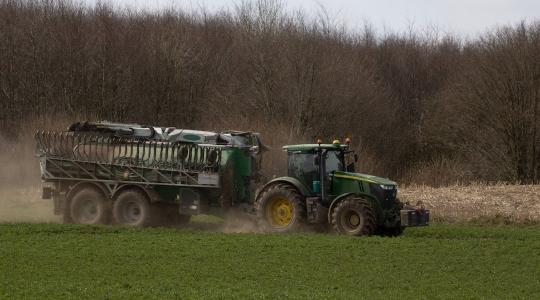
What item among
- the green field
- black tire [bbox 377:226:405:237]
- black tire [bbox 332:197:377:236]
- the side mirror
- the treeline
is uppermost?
the treeline

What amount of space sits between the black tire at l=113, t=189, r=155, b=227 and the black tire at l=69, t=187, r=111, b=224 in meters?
0.38

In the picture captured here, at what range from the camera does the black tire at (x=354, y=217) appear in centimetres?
1951

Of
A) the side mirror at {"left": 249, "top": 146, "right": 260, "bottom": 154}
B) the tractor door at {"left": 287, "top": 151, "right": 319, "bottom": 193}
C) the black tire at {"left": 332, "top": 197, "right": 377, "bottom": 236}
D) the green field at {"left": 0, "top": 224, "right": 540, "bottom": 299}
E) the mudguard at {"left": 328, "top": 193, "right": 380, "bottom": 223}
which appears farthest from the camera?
the side mirror at {"left": 249, "top": 146, "right": 260, "bottom": 154}

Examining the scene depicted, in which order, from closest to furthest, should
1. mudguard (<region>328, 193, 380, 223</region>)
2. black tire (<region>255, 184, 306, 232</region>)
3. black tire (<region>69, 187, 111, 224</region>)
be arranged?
mudguard (<region>328, 193, 380, 223</region>) < black tire (<region>255, 184, 306, 232</region>) < black tire (<region>69, 187, 111, 224</region>)

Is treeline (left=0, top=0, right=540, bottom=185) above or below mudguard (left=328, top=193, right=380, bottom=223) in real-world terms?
above

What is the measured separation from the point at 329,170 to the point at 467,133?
103 ft

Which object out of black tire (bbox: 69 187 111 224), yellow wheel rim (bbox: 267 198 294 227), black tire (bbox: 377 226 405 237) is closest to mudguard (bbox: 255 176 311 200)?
yellow wheel rim (bbox: 267 198 294 227)

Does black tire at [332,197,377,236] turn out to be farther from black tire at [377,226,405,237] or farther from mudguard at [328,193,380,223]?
black tire at [377,226,405,237]

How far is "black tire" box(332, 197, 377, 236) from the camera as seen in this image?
768 inches

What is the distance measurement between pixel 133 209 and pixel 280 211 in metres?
4.22

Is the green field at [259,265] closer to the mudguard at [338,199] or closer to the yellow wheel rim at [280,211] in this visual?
the mudguard at [338,199]

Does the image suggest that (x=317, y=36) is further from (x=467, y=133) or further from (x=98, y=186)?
(x=98, y=186)

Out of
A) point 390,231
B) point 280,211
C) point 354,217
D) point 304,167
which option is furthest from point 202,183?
point 390,231

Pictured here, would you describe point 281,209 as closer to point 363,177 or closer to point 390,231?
point 363,177
